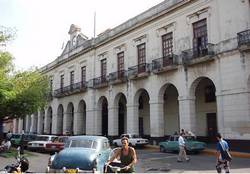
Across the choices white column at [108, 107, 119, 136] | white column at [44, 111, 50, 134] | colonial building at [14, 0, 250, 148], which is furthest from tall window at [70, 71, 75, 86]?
white column at [108, 107, 119, 136]

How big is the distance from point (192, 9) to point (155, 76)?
5.92 metres

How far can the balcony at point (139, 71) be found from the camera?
27.1m

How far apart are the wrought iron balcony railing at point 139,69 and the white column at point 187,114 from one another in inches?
181

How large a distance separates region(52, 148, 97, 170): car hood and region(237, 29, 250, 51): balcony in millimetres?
12667

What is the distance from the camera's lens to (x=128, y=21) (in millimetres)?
30547

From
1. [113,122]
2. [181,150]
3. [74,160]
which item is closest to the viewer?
[74,160]

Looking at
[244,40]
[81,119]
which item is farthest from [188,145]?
[81,119]

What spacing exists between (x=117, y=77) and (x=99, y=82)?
3444 millimetres

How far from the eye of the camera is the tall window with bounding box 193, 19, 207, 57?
22955mm

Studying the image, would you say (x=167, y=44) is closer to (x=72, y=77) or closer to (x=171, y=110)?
(x=171, y=110)

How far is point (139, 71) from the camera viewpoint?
92.1 feet

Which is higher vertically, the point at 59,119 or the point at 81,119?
the point at 59,119

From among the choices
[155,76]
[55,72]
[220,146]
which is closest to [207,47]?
[155,76]

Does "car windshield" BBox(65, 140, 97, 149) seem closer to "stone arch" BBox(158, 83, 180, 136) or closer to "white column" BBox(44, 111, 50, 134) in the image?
"stone arch" BBox(158, 83, 180, 136)
